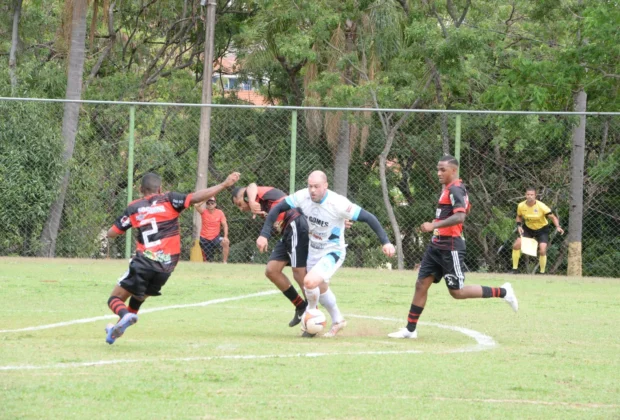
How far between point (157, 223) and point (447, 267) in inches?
117

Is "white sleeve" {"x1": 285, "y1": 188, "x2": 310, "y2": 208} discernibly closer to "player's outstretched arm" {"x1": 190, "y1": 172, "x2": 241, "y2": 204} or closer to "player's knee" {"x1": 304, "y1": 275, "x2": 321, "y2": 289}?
"player's knee" {"x1": 304, "y1": 275, "x2": 321, "y2": 289}

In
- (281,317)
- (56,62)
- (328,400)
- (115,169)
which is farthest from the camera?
(56,62)

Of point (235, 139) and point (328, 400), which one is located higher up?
point (235, 139)

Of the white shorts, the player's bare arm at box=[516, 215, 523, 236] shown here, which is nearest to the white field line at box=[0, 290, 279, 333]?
the white shorts

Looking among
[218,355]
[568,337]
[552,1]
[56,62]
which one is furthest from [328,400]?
[56,62]

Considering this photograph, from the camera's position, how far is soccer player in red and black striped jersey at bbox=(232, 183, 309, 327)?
36.8ft

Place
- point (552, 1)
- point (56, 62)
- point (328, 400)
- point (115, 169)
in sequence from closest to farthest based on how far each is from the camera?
point (328, 400) < point (115, 169) < point (552, 1) < point (56, 62)

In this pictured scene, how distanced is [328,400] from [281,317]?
562 centimetres

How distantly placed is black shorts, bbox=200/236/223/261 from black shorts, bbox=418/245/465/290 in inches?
423

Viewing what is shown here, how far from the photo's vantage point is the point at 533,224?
20.4 metres

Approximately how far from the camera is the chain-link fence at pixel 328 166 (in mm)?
20078

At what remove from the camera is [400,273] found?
753 inches

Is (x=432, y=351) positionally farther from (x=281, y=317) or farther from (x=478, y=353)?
(x=281, y=317)

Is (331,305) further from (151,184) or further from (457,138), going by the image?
(457,138)
